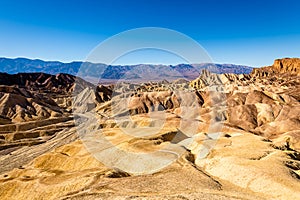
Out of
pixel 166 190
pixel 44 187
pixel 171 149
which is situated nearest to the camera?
pixel 166 190

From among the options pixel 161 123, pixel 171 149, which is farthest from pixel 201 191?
pixel 161 123

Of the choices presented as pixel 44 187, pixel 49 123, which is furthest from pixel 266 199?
pixel 49 123

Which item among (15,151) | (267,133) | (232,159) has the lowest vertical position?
(15,151)

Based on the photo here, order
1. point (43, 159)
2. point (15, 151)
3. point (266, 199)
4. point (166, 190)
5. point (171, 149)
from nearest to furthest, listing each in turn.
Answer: point (266, 199) → point (166, 190) → point (171, 149) → point (43, 159) → point (15, 151)

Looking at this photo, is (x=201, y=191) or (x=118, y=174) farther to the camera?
(x=118, y=174)

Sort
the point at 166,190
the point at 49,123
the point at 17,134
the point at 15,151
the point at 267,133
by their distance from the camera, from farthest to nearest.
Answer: the point at 49,123 < the point at 17,134 < the point at 15,151 < the point at 267,133 < the point at 166,190

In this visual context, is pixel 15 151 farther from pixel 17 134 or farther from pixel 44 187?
pixel 44 187

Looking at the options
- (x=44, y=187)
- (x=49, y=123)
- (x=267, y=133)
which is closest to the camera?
(x=44, y=187)

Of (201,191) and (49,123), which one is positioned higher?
(201,191)

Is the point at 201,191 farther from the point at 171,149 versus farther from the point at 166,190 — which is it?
the point at 171,149
